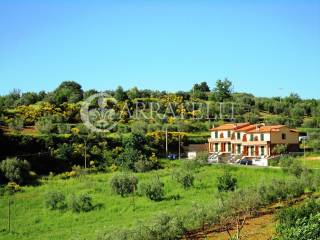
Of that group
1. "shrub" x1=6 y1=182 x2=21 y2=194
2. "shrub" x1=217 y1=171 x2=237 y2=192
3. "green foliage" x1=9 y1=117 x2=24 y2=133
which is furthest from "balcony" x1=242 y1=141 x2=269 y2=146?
"shrub" x1=6 y1=182 x2=21 y2=194

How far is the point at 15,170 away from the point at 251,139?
27.8 meters

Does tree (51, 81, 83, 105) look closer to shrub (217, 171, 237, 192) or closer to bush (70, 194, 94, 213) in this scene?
shrub (217, 171, 237, 192)

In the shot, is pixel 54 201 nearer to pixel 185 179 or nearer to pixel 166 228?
pixel 185 179

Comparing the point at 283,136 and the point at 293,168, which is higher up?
the point at 283,136

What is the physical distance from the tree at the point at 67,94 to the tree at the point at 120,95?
6.43 m

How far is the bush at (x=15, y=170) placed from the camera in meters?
48.8

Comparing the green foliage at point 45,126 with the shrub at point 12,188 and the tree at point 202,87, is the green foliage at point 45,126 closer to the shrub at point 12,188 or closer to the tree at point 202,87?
the shrub at point 12,188

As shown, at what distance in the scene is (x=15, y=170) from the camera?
4909 centimetres

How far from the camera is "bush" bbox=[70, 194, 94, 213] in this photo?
40594 millimetres

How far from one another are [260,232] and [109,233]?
8949mm

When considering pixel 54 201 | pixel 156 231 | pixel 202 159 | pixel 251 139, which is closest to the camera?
pixel 156 231

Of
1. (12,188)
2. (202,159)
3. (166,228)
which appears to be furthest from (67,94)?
(166,228)

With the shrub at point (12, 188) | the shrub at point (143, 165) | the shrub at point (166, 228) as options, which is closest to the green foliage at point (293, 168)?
the shrub at point (143, 165)

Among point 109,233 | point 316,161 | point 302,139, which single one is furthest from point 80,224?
point 302,139
